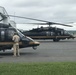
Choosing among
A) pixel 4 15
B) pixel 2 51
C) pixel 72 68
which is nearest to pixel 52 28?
pixel 4 15

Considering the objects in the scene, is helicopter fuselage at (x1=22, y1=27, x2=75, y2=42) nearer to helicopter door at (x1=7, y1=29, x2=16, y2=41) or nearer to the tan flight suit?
helicopter door at (x1=7, y1=29, x2=16, y2=41)

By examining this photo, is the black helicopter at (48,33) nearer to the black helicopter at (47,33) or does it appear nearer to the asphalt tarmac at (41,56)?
the black helicopter at (47,33)

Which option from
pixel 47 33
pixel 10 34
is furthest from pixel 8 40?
pixel 47 33

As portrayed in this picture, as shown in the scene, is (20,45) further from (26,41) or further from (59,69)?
(59,69)

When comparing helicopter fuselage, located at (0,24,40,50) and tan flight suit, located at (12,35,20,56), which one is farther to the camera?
helicopter fuselage, located at (0,24,40,50)

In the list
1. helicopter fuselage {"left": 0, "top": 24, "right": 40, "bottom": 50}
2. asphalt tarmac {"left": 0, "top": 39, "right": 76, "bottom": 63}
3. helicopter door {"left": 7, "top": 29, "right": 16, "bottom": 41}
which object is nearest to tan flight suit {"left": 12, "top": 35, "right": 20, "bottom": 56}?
asphalt tarmac {"left": 0, "top": 39, "right": 76, "bottom": 63}

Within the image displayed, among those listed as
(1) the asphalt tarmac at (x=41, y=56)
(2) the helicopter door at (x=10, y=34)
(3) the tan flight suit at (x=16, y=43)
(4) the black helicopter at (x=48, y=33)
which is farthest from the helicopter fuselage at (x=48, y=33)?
(3) the tan flight suit at (x=16, y=43)

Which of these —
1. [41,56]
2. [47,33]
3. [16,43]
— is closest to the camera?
[41,56]

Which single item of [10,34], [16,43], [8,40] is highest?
[10,34]

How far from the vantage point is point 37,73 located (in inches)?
431

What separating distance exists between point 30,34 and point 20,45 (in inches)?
951

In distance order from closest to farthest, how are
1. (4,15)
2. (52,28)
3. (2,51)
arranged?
1. (2,51)
2. (4,15)
3. (52,28)

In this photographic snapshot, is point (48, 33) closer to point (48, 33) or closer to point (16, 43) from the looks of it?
point (48, 33)

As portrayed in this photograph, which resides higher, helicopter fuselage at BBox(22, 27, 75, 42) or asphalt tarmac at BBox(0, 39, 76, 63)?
helicopter fuselage at BBox(22, 27, 75, 42)
